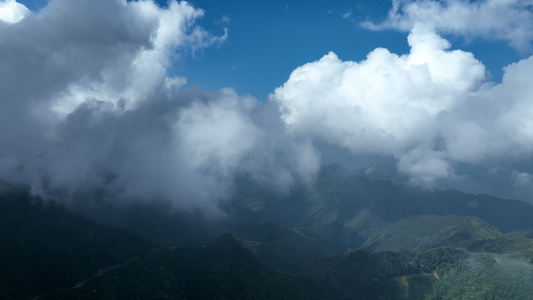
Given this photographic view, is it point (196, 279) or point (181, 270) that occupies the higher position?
point (181, 270)

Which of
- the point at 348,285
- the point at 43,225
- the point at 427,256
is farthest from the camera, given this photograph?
the point at 427,256

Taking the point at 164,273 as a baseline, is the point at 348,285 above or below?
below

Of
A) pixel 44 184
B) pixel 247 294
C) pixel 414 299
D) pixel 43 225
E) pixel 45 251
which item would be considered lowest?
pixel 414 299

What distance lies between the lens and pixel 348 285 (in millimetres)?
182500

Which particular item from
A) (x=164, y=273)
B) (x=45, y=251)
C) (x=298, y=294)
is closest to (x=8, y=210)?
(x=45, y=251)

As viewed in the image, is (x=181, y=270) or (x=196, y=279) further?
(x=181, y=270)

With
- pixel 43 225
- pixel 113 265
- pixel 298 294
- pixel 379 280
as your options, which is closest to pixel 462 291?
pixel 379 280

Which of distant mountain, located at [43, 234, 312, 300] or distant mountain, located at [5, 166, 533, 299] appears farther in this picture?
distant mountain, located at [43, 234, 312, 300]

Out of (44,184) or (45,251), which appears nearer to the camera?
(45,251)

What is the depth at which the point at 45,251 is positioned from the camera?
131875mm

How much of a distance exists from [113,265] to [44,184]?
69.6 m

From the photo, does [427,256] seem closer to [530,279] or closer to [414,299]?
[414,299]

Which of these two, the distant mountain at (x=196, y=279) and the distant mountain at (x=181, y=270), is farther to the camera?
the distant mountain at (x=196, y=279)

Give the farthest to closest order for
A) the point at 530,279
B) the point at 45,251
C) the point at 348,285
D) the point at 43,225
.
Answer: the point at 348,285, the point at 530,279, the point at 43,225, the point at 45,251
